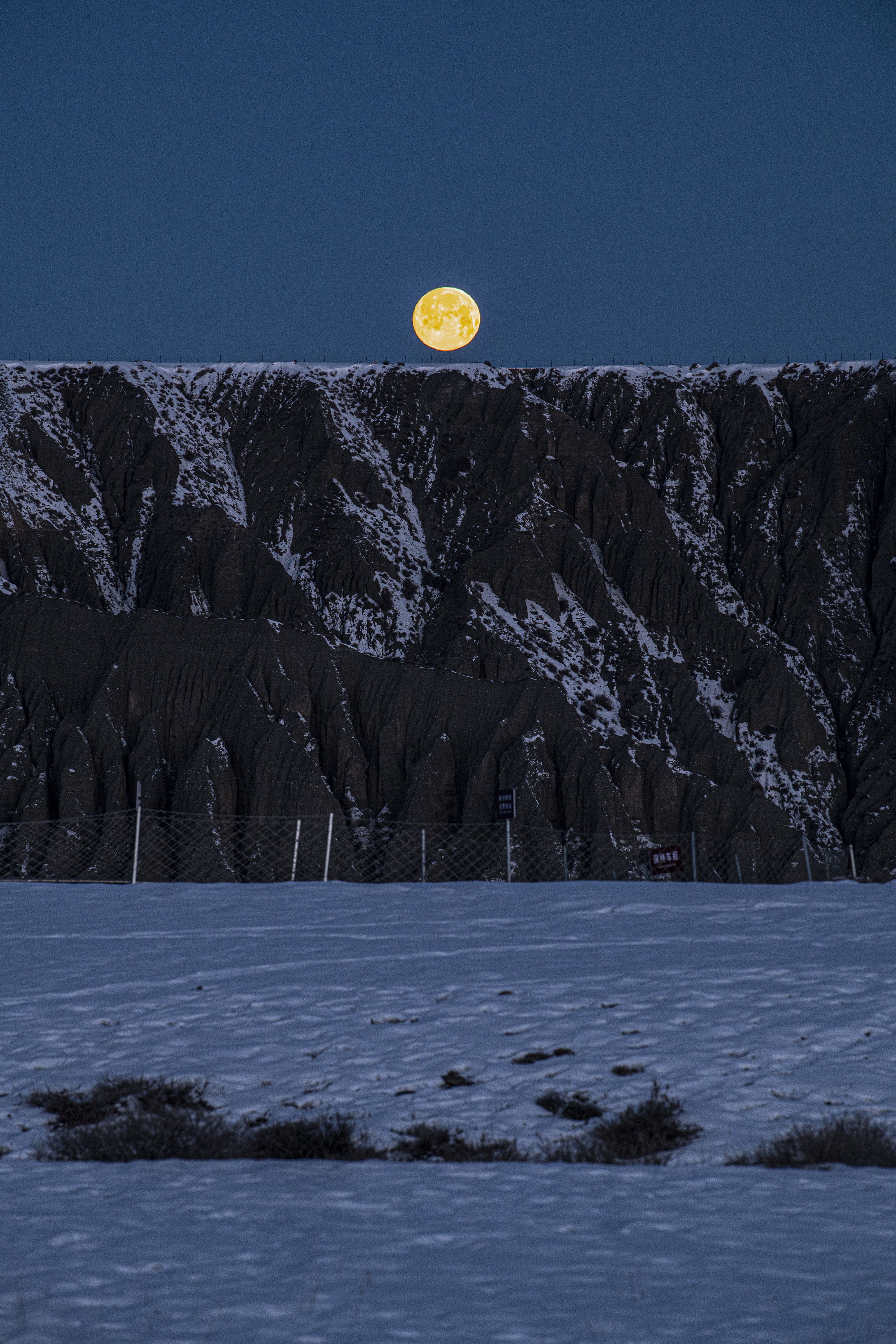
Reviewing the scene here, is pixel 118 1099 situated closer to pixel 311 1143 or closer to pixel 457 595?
pixel 311 1143

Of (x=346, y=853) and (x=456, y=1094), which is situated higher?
(x=346, y=853)

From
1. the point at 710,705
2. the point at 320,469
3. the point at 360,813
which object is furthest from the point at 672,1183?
the point at 320,469

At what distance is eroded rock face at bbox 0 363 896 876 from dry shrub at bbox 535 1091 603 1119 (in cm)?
3831

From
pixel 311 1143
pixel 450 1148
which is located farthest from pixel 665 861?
pixel 311 1143

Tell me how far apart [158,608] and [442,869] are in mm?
27907

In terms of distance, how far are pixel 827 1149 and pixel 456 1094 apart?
98.4 inches

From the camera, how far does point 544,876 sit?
43.2m

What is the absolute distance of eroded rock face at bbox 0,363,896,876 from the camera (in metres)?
49.8

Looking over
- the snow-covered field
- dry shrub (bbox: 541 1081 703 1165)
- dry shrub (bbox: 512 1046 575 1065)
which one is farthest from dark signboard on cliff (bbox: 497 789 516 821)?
dry shrub (bbox: 541 1081 703 1165)

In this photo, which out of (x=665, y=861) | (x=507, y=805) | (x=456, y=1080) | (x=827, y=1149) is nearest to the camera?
(x=827, y=1149)

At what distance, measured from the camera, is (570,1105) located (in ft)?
27.0

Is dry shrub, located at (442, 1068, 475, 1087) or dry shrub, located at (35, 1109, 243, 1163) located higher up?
dry shrub, located at (442, 1068, 475, 1087)

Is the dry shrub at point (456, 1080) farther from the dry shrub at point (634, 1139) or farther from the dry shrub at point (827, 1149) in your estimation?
the dry shrub at point (827, 1149)

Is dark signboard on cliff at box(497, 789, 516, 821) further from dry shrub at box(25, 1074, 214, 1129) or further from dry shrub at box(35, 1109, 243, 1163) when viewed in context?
dry shrub at box(35, 1109, 243, 1163)
